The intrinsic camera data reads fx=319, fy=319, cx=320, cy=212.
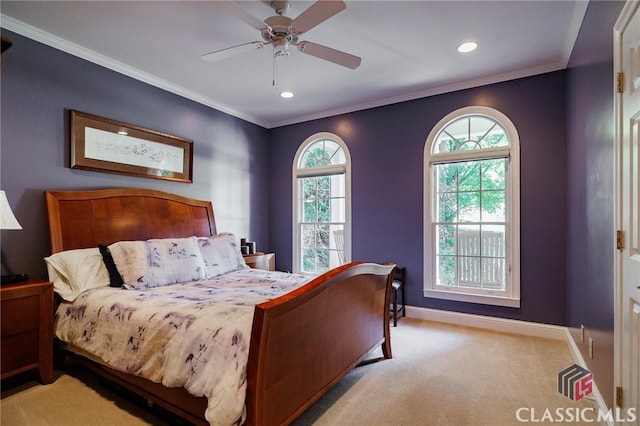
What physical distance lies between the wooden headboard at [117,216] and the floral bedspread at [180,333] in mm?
665

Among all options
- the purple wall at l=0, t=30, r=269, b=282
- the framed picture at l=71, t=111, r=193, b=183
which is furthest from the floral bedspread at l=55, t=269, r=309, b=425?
the framed picture at l=71, t=111, r=193, b=183

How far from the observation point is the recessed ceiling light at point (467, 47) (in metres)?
2.87

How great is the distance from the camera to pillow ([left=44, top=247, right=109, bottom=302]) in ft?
8.11

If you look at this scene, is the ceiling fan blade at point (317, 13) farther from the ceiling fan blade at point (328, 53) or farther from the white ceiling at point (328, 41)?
the white ceiling at point (328, 41)

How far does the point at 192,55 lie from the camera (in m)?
3.08

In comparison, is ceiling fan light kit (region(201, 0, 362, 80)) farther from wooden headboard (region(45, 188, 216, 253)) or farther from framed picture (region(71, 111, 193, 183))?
wooden headboard (region(45, 188, 216, 253))

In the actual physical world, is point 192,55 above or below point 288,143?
above

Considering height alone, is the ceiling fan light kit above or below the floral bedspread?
above

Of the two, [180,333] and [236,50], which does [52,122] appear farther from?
[180,333]

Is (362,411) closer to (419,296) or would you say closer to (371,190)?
(419,296)

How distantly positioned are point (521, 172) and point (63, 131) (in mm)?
4516

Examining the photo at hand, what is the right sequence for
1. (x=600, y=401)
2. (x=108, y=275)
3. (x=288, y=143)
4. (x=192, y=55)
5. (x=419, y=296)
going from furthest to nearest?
(x=288, y=143) < (x=419, y=296) < (x=192, y=55) < (x=108, y=275) < (x=600, y=401)

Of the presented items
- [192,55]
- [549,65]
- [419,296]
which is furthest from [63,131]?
[549,65]

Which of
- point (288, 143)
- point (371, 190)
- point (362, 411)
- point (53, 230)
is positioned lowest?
point (362, 411)
